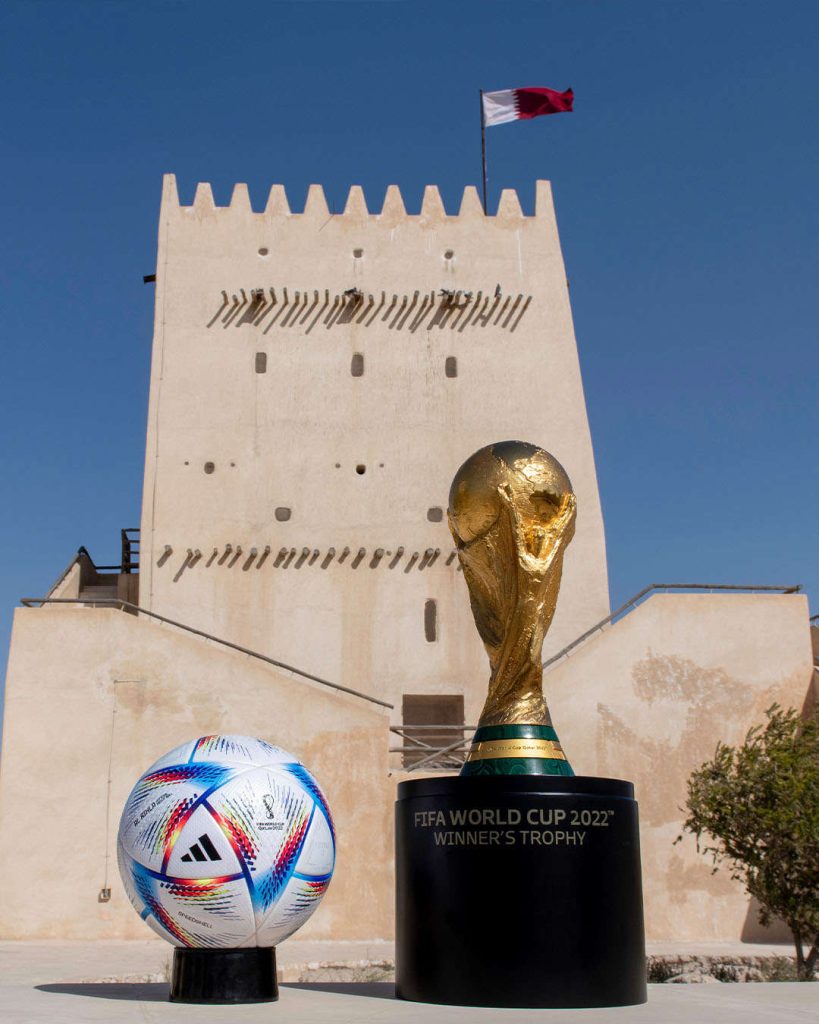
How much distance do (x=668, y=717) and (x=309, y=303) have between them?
12.4 meters

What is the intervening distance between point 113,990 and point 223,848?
3.05m

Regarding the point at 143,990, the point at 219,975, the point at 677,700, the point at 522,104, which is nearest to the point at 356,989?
the point at 143,990

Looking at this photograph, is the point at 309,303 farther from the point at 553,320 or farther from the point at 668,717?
the point at 668,717

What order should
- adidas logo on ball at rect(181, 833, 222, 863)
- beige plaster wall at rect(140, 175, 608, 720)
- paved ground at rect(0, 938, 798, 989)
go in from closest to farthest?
adidas logo on ball at rect(181, 833, 222, 863)
paved ground at rect(0, 938, 798, 989)
beige plaster wall at rect(140, 175, 608, 720)

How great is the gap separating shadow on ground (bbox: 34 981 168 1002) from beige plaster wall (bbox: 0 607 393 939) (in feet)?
26.4

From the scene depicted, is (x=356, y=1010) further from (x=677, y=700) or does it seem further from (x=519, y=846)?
(x=677, y=700)

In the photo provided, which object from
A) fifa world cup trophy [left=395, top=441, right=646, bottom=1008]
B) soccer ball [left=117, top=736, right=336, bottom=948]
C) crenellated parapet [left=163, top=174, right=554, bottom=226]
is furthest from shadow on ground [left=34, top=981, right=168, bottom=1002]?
crenellated parapet [left=163, top=174, right=554, bottom=226]

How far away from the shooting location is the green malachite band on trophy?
1074 cm

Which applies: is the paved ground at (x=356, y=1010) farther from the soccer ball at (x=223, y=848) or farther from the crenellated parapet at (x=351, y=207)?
the crenellated parapet at (x=351, y=207)

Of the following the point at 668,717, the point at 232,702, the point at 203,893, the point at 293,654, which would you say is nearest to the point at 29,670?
the point at 232,702

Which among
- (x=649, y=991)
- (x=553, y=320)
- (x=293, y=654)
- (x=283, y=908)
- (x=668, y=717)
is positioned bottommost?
(x=649, y=991)

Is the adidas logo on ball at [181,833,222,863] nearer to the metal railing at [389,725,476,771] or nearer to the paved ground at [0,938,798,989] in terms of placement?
the paved ground at [0,938,798,989]

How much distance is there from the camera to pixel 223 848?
9.15 meters

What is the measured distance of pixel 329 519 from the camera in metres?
26.7
